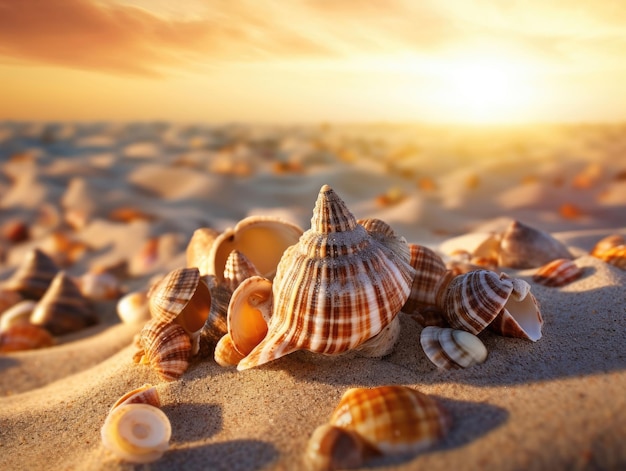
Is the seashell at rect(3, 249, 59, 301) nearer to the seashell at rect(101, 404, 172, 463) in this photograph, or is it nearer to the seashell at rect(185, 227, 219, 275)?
the seashell at rect(185, 227, 219, 275)

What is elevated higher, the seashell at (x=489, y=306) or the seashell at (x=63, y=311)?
the seashell at (x=489, y=306)

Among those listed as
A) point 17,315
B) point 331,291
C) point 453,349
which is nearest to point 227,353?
point 331,291

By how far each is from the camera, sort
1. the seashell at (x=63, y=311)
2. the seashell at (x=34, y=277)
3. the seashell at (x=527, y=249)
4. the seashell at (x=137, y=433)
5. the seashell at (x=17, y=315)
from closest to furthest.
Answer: the seashell at (x=137, y=433), the seashell at (x=527, y=249), the seashell at (x=63, y=311), the seashell at (x=17, y=315), the seashell at (x=34, y=277)

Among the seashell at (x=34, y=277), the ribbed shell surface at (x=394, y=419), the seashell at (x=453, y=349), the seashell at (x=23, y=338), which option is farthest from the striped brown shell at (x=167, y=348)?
the seashell at (x=34, y=277)

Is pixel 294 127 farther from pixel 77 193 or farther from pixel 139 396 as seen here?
pixel 139 396

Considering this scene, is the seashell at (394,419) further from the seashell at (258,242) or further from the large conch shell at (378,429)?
the seashell at (258,242)

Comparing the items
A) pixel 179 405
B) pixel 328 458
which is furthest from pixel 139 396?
pixel 328 458
